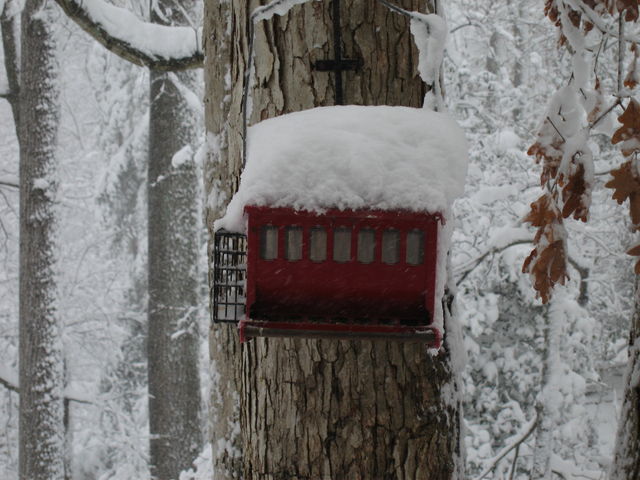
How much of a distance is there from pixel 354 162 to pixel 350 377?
0.75 m

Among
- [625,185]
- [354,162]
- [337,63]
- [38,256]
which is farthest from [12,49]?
[625,185]

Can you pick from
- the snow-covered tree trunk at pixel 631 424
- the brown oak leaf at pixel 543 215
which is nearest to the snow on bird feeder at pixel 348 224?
the brown oak leaf at pixel 543 215

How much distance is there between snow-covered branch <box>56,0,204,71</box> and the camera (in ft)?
17.0

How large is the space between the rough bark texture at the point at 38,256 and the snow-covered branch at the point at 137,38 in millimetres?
2487

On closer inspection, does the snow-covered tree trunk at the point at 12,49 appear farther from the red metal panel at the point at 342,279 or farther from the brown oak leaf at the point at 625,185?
the brown oak leaf at the point at 625,185

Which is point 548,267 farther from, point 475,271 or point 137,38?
point 475,271

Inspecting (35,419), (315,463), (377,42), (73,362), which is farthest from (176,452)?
(377,42)

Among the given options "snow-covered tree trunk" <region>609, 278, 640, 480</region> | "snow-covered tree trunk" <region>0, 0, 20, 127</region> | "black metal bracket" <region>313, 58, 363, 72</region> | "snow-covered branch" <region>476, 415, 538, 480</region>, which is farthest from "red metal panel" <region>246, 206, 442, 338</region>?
"snow-covered tree trunk" <region>0, 0, 20, 127</region>

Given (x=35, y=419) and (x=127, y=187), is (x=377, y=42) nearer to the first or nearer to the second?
(x=35, y=419)

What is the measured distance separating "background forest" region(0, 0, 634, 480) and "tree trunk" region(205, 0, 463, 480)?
3.61 metres

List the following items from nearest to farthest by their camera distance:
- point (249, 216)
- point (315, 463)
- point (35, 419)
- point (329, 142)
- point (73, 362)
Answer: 1. point (249, 216)
2. point (329, 142)
3. point (315, 463)
4. point (35, 419)
5. point (73, 362)

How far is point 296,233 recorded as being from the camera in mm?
1713

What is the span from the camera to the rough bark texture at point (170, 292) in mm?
8188

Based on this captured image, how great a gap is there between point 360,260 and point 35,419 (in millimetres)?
7246
